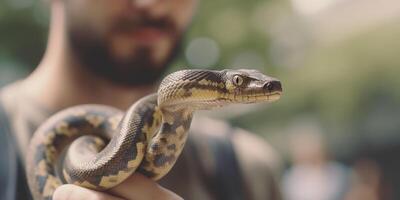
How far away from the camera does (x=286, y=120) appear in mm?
1637

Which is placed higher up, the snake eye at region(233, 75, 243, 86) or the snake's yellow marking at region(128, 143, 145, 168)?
the snake eye at region(233, 75, 243, 86)

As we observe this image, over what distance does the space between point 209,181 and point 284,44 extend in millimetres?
1108

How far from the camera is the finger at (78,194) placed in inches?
16.5

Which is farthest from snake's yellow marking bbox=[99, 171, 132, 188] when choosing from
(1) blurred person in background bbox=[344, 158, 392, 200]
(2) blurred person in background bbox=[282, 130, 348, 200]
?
(1) blurred person in background bbox=[344, 158, 392, 200]

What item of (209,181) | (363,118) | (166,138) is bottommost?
(363,118)

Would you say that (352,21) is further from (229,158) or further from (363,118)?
(229,158)

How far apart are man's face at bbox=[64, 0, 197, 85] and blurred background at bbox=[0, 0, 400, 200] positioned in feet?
0.13

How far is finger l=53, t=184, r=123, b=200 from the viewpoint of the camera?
42cm

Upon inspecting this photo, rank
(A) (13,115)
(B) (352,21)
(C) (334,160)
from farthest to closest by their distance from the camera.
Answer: (B) (352,21), (C) (334,160), (A) (13,115)

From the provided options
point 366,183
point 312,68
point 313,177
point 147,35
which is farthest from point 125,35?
point 312,68

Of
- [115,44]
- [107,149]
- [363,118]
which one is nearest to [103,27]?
[115,44]

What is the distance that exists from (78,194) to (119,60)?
1.02ft

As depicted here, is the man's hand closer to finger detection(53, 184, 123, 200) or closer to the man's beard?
finger detection(53, 184, 123, 200)

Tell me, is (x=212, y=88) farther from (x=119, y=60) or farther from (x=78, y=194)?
(x=119, y=60)
